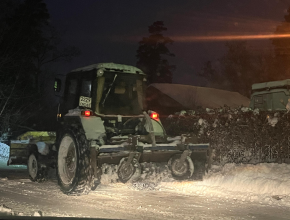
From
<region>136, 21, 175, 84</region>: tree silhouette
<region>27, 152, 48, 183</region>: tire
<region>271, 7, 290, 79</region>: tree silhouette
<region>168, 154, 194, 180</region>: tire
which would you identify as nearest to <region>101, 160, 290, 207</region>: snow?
<region>168, 154, 194, 180</region>: tire

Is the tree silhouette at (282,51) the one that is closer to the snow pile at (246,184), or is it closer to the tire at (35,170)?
the snow pile at (246,184)

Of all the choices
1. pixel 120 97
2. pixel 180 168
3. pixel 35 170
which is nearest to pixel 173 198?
pixel 180 168

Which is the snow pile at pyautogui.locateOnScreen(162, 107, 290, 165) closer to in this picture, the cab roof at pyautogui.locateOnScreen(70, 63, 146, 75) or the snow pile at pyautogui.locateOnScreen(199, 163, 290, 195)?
the snow pile at pyautogui.locateOnScreen(199, 163, 290, 195)

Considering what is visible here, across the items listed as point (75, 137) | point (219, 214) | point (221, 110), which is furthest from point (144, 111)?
point (221, 110)

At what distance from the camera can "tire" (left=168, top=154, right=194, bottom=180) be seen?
9.28m

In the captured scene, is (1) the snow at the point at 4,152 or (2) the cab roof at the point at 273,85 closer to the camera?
(2) the cab roof at the point at 273,85

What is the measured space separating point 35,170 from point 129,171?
3.27 meters

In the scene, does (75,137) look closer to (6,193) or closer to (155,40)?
(6,193)

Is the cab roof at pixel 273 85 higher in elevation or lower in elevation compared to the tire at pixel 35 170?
higher

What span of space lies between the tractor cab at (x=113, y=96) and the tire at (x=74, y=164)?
756 millimetres

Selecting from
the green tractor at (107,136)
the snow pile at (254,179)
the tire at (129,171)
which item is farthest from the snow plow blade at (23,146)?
the snow pile at (254,179)

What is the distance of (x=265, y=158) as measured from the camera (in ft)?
40.8

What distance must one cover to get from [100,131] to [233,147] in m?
6.05

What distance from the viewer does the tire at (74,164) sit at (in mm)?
7902
